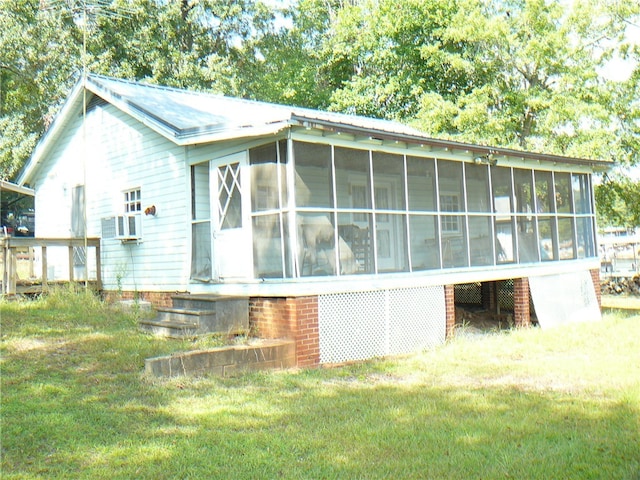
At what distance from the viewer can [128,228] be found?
1155 centimetres

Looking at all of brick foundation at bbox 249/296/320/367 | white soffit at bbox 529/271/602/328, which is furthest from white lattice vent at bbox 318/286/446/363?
white soffit at bbox 529/271/602/328

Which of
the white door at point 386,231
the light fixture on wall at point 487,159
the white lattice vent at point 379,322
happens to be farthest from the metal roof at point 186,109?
the white lattice vent at point 379,322

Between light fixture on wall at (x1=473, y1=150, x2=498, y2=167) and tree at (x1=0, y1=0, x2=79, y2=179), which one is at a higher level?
tree at (x1=0, y1=0, x2=79, y2=179)

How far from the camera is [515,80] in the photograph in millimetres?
20891

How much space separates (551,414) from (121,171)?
9279 millimetres

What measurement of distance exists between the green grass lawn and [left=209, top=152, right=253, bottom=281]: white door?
162 centimetres

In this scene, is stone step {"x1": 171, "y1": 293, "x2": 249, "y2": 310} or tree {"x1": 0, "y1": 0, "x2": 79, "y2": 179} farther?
tree {"x1": 0, "y1": 0, "x2": 79, "y2": 179}

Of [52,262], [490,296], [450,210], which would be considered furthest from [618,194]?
[52,262]

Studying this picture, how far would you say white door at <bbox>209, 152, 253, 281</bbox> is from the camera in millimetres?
8898

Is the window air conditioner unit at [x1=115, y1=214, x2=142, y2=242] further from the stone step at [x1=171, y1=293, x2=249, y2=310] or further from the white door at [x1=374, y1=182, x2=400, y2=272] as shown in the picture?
the white door at [x1=374, y1=182, x2=400, y2=272]

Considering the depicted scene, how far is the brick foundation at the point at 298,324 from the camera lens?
8070 millimetres

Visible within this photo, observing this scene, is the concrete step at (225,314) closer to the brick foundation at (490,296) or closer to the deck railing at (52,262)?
the deck railing at (52,262)

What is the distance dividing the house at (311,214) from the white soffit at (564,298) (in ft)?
0.17

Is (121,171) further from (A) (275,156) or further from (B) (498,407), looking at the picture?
(B) (498,407)
